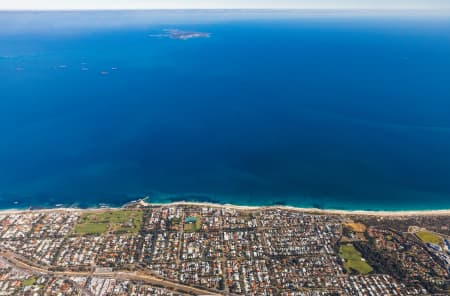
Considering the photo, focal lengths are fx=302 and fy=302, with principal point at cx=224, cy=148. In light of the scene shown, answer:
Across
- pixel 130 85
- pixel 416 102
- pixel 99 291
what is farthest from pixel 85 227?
pixel 416 102

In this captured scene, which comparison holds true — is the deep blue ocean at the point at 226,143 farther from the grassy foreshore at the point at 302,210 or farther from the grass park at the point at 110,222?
the grass park at the point at 110,222

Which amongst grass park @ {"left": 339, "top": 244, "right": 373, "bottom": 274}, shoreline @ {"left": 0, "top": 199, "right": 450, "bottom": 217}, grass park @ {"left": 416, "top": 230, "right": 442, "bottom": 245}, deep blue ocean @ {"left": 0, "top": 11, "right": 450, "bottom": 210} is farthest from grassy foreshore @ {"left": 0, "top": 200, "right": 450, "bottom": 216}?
grass park @ {"left": 339, "top": 244, "right": 373, "bottom": 274}

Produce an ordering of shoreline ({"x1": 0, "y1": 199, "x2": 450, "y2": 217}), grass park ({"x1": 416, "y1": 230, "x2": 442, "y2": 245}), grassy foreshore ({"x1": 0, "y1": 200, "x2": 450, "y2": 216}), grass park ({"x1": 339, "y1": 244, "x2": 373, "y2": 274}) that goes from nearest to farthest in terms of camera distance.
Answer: grass park ({"x1": 339, "y1": 244, "x2": 373, "y2": 274})
grass park ({"x1": 416, "y1": 230, "x2": 442, "y2": 245})
shoreline ({"x1": 0, "y1": 199, "x2": 450, "y2": 217})
grassy foreshore ({"x1": 0, "y1": 200, "x2": 450, "y2": 216})

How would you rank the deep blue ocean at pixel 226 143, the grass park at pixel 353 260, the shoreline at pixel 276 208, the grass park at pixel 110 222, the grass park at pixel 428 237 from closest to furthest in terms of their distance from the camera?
the grass park at pixel 353 260
the grass park at pixel 428 237
the grass park at pixel 110 222
the shoreline at pixel 276 208
the deep blue ocean at pixel 226 143

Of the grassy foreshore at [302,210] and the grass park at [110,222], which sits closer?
the grass park at [110,222]

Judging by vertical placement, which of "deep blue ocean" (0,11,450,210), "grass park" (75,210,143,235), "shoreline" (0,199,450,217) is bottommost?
"grass park" (75,210,143,235)

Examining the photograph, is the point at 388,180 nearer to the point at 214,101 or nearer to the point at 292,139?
the point at 292,139

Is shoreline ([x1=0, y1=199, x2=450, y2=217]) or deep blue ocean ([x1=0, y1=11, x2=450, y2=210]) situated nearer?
shoreline ([x1=0, y1=199, x2=450, y2=217])

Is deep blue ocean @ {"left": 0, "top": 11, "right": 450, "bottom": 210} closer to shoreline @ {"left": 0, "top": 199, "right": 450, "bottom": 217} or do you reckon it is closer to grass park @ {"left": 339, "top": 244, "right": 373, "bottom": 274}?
shoreline @ {"left": 0, "top": 199, "right": 450, "bottom": 217}

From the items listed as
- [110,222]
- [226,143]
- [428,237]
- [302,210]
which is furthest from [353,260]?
Answer: [226,143]

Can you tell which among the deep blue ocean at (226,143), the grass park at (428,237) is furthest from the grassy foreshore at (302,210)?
the grass park at (428,237)

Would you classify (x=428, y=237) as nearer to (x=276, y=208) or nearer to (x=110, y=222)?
(x=276, y=208)

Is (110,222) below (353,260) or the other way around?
below
